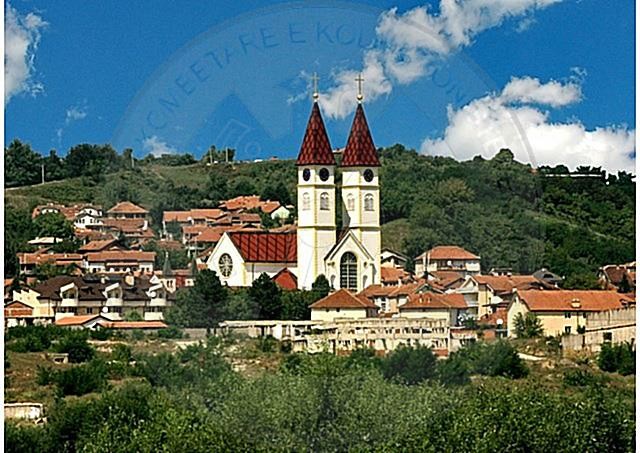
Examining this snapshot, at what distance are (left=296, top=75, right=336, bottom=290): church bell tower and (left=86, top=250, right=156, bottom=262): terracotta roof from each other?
2.85 ft

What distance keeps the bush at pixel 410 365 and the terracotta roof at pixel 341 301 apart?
382 mm

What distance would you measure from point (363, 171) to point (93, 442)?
2.34 meters

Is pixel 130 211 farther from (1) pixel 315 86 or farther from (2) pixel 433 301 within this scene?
(1) pixel 315 86

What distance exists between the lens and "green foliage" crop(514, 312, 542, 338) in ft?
30.7

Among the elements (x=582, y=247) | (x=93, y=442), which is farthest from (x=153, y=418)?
(x=582, y=247)

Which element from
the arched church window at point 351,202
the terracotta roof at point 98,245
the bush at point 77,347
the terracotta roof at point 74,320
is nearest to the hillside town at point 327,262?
the arched church window at point 351,202

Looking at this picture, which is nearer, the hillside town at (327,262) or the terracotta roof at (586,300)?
the hillside town at (327,262)

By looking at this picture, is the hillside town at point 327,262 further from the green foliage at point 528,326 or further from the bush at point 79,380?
the bush at point 79,380

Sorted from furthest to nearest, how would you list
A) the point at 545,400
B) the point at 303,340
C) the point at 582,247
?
the point at 582,247
the point at 545,400
the point at 303,340

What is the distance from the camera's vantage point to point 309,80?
3.81 m

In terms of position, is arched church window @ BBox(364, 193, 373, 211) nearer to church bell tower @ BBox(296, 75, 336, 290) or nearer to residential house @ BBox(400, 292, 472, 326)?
church bell tower @ BBox(296, 75, 336, 290)

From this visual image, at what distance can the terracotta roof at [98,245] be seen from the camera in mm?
10000

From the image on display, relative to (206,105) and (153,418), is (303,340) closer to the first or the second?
(153,418)

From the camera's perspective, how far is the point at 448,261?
5.70m
